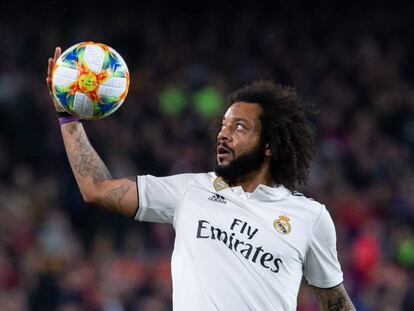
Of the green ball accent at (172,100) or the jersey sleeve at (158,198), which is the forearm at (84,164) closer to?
the jersey sleeve at (158,198)

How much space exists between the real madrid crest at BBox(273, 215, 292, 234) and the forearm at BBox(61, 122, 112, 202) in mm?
762

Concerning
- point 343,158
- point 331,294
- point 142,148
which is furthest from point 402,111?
point 331,294

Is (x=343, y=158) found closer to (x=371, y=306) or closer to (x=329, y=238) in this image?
(x=371, y=306)

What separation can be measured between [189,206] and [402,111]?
26.5 feet

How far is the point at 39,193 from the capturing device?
953 cm

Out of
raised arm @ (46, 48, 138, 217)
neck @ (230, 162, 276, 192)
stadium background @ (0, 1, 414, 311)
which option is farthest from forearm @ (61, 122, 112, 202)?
stadium background @ (0, 1, 414, 311)

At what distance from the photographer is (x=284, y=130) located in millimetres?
4500

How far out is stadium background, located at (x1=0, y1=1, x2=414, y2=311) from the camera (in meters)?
8.67

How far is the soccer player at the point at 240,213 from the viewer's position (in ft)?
13.2

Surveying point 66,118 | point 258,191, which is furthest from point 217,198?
point 66,118

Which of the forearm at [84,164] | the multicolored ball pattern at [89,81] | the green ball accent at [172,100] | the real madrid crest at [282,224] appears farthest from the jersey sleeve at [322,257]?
the green ball accent at [172,100]

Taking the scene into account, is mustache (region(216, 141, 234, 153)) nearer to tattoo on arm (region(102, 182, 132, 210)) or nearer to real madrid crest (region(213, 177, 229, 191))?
real madrid crest (region(213, 177, 229, 191))

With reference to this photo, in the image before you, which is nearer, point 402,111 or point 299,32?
point 402,111

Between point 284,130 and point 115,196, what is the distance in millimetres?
915
